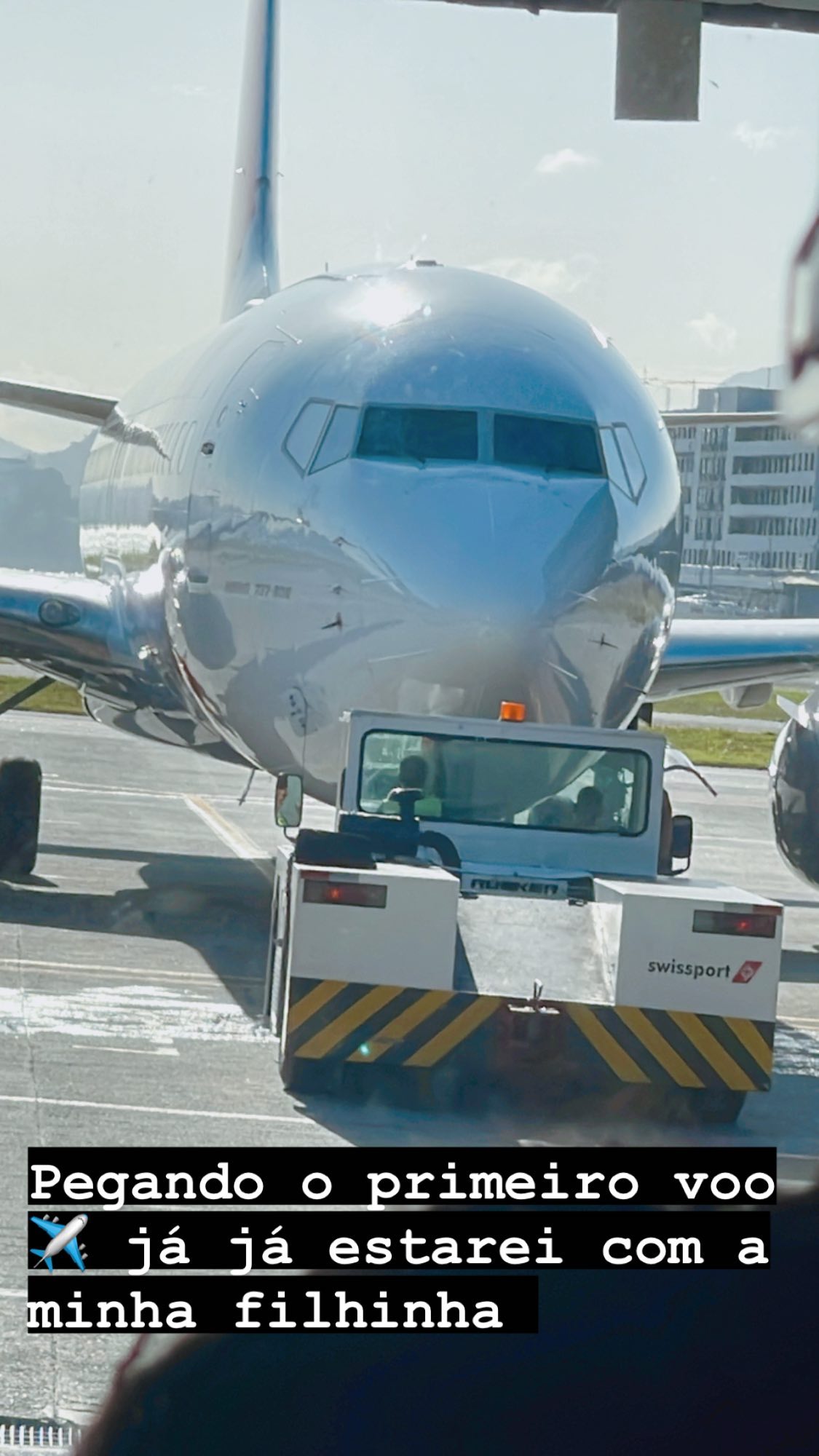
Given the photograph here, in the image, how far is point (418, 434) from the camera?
12914 mm

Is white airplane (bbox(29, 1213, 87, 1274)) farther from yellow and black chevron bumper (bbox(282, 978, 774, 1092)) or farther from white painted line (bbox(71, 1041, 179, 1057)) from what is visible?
white painted line (bbox(71, 1041, 179, 1057))

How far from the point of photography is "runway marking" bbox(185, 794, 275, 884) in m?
21.6

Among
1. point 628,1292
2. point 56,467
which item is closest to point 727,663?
point 56,467

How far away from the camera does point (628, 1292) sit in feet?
5.48

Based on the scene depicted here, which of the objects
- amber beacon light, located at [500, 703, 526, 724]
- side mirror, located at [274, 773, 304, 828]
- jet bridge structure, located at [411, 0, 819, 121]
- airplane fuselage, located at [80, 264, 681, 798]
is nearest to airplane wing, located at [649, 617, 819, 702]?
airplane fuselage, located at [80, 264, 681, 798]

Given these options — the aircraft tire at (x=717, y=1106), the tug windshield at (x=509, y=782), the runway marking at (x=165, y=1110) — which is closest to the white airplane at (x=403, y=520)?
the tug windshield at (x=509, y=782)

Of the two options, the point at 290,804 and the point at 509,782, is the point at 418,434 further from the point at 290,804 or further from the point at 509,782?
the point at 290,804

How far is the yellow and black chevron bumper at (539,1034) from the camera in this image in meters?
10.1

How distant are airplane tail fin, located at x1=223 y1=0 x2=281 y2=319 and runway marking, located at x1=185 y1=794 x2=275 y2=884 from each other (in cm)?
634

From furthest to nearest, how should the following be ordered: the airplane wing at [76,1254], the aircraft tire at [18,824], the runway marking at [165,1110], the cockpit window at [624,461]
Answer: the aircraft tire at [18,824] → the cockpit window at [624,461] → the runway marking at [165,1110] → the airplane wing at [76,1254]

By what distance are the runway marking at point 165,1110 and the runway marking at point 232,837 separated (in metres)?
8.87

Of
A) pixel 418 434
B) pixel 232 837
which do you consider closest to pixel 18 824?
pixel 232 837

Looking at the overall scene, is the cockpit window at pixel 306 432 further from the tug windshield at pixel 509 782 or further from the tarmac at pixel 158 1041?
the tarmac at pixel 158 1041

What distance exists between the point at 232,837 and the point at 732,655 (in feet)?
25.2
